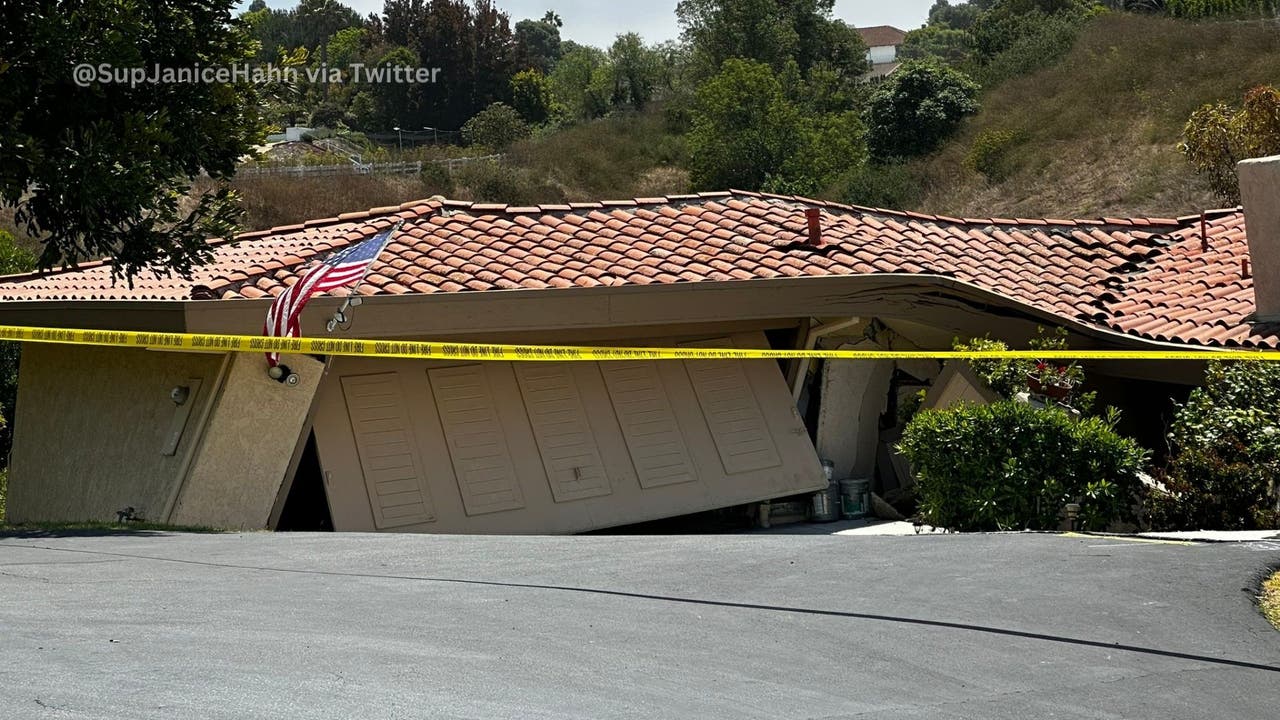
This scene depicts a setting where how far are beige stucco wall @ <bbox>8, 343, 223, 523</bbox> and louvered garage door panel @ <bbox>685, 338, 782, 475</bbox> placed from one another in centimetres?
504

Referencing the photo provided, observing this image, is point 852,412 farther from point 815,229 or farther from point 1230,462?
point 1230,462

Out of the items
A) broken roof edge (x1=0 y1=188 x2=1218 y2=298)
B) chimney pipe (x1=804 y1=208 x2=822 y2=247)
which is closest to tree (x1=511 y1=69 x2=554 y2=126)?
broken roof edge (x1=0 y1=188 x2=1218 y2=298)

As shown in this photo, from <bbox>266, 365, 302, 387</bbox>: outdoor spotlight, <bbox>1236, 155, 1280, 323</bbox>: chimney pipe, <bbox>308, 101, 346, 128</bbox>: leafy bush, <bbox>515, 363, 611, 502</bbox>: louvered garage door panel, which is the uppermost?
<bbox>1236, 155, 1280, 323</bbox>: chimney pipe

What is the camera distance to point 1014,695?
5863 mm

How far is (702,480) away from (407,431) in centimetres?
311

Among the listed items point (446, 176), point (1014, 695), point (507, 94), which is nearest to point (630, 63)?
point (507, 94)

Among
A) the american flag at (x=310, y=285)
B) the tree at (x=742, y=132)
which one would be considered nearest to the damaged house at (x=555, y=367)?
the american flag at (x=310, y=285)

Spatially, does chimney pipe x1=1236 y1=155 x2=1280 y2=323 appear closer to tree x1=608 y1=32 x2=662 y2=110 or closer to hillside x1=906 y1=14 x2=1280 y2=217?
hillside x1=906 y1=14 x2=1280 y2=217

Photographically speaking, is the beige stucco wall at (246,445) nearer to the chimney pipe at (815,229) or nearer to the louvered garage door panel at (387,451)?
the louvered garage door panel at (387,451)

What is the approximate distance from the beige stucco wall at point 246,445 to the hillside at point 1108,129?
31446 mm

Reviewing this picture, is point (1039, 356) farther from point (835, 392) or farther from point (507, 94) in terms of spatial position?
point (507, 94)

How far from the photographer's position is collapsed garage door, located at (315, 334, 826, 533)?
45.4 ft

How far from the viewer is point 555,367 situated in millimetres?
14812

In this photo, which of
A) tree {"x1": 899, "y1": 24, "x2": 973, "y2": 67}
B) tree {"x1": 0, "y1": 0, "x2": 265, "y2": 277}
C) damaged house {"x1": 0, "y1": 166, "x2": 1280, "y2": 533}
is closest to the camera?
tree {"x1": 0, "y1": 0, "x2": 265, "y2": 277}
